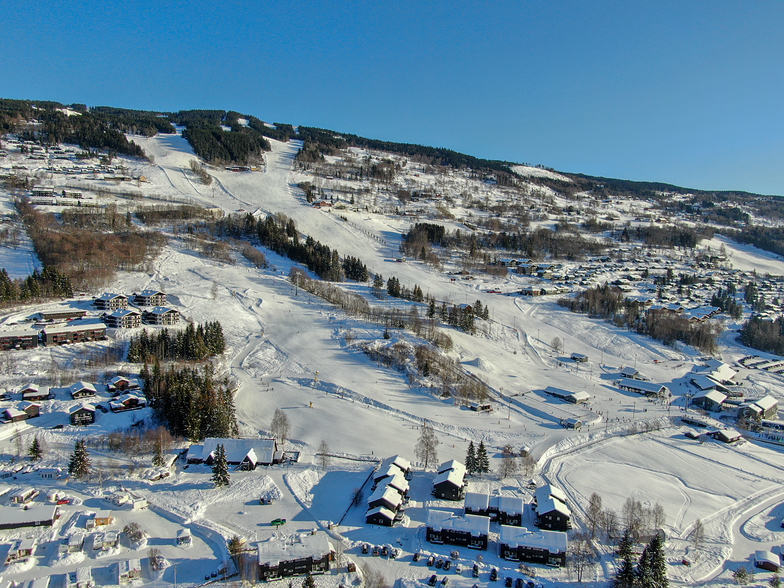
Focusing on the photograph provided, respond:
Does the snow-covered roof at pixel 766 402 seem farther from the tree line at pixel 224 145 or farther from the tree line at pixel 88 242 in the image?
the tree line at pixel 224 145

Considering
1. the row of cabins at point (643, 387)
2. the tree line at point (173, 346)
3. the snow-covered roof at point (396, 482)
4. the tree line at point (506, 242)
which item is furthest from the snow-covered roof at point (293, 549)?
the tree line at point (506, 242)

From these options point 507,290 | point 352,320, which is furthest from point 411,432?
point 507,290

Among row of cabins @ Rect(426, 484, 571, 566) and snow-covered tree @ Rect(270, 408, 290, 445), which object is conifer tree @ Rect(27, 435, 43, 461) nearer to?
snow-covered tree @ Rect(270, 408, 290, 445)

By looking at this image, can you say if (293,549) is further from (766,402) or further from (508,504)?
(766,402)

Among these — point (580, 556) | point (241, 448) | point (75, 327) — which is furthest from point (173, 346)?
point (580, 556)

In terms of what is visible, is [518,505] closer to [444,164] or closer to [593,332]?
[593,332]

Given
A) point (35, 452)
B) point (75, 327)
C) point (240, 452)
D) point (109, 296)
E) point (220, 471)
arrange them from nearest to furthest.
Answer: point (220, 471) < point (35, 452) < point (240, 452) < point (75, 327) < point (109, 296)
